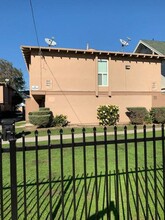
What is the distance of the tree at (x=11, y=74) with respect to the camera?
198 feet

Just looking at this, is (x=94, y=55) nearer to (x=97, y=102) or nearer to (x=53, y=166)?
(x=97, y=102)

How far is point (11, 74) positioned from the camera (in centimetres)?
6172

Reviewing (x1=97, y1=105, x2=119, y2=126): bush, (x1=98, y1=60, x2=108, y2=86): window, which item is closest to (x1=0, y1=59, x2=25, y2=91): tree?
(x1=98, y1=60, x2=108, y2=86): window

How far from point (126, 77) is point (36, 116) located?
8840 mm

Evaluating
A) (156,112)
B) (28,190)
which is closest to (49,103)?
(156,112)

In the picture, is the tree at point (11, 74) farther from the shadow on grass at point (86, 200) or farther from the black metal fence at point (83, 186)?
the shadow on grass at point (86, 200)

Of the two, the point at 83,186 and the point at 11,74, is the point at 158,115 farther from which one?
the point at 11,74

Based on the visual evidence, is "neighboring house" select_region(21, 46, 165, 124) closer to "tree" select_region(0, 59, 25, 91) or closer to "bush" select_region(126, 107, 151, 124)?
"bush" select_region(126, 107, 151, 124)

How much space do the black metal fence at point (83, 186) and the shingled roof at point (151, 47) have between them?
1976 cm

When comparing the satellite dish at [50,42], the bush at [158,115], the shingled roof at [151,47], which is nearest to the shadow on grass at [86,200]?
the bush at [158,115]

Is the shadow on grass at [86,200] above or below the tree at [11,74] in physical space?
below

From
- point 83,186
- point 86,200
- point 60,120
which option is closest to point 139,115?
point 60,120

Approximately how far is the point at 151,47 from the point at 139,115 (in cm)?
938

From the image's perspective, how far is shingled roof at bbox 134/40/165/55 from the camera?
82.6ft
